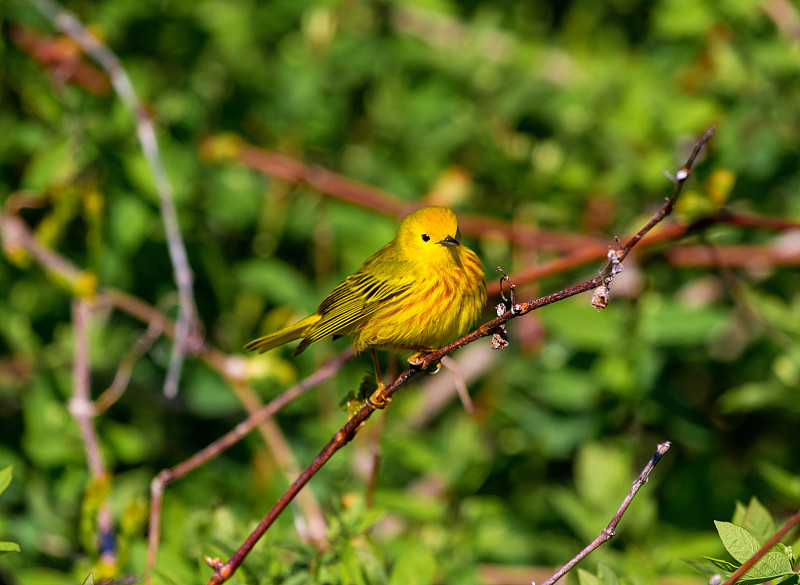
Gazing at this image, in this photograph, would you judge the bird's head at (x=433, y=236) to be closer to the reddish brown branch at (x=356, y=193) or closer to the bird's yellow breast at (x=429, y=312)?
the bird's yellow breast at (x=429, y=312)

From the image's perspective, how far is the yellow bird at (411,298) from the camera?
277 centimetres

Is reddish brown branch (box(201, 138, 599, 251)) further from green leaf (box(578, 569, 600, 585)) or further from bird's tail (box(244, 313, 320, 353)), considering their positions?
green leaf (box(578, 569, 600, 585))

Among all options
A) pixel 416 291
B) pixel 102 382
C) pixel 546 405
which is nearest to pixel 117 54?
pixel 102 382

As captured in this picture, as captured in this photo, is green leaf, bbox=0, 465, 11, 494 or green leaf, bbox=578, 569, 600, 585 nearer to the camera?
green leaf, bbox=0, 465, 11, 494

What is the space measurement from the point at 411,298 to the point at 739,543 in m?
1.28

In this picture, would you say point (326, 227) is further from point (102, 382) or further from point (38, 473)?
point (38, 473)

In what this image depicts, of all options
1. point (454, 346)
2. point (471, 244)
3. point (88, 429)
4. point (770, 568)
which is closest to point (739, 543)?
point (770, 568)

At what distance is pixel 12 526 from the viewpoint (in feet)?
12.7

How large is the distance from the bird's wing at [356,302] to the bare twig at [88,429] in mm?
965

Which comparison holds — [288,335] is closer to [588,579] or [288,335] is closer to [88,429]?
[88,429]

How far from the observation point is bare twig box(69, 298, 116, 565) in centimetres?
300

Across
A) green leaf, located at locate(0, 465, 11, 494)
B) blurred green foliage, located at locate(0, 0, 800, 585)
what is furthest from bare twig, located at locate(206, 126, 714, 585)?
blurred green foliage, located at locate(0, 0, 800, 585)

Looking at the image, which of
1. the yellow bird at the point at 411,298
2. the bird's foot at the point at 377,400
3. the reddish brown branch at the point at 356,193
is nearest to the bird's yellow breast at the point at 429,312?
the yellow bird at the point at 411,298

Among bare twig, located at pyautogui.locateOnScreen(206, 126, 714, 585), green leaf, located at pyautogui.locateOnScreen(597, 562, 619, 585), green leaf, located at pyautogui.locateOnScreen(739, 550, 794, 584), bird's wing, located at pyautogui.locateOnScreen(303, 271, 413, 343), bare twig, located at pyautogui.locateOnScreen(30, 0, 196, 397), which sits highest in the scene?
bare twig, located at pyautogui.locateOnScreen(30, 0, 196, 397)
